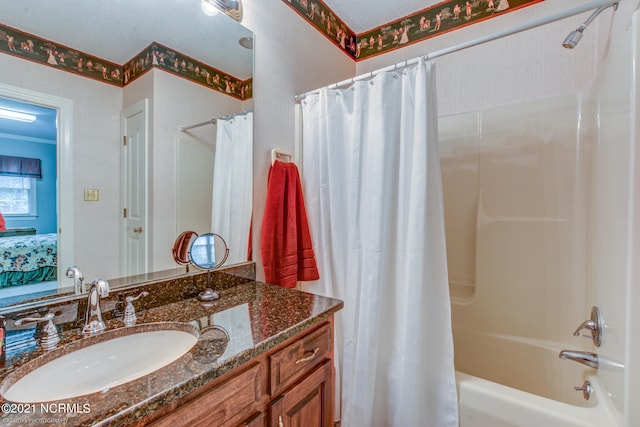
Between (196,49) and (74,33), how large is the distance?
42cm

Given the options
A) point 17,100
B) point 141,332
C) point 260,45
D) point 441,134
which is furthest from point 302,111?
point 141,332

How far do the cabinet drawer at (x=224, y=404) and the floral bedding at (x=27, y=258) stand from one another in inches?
24.6

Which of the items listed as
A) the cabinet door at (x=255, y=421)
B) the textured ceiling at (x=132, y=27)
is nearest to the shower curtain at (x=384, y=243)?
the textured ceiling at (x=132, y=27)

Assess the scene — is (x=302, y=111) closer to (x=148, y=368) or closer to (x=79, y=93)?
(x=79, y=93)

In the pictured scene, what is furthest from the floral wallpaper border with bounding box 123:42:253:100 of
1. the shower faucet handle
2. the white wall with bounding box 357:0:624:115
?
the shower faucet handle

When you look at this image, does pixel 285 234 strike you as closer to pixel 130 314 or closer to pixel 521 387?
pixel 130 314

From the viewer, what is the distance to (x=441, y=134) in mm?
1893

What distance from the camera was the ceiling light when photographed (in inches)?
47.4

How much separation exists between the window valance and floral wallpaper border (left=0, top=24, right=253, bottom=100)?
29 cm

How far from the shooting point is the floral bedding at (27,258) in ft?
2.49

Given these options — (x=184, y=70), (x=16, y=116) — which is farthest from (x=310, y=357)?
(x=184, y=70)

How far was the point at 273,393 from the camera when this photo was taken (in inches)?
30.6

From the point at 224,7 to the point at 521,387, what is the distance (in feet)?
8.12

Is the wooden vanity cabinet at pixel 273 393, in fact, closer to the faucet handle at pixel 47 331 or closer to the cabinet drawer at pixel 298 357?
the cabinet drawer at pixel 298 357
